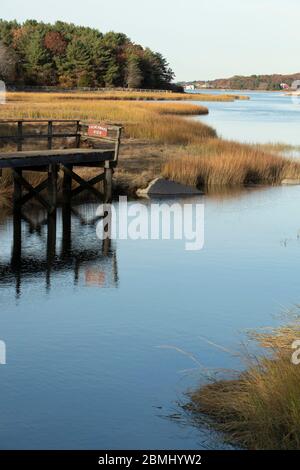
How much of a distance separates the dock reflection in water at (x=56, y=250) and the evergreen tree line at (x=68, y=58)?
9149 centimetres

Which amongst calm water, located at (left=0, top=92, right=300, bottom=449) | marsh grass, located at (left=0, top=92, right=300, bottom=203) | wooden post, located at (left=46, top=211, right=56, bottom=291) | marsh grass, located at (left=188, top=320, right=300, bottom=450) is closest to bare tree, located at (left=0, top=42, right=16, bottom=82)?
marsh grass, located at (left=0, top=92, right=300, bottom=203)

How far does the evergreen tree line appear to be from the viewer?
129087 millimetres

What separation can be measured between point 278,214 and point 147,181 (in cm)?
535

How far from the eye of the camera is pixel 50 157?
70.4 ft

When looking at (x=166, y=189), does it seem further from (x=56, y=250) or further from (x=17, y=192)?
(x=56, y=250)

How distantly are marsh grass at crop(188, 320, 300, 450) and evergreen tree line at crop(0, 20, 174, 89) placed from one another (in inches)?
4120

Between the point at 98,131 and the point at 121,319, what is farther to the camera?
the point at 98,131

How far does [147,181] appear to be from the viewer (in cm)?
2825

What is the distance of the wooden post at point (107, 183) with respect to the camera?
24.4m

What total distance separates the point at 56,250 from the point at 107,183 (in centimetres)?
621

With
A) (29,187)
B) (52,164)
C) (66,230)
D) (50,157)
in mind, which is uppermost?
(50,157)

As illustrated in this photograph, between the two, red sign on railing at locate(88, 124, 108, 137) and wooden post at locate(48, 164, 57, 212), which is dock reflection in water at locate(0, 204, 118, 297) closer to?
wooden post at locate(48, 164, 57, 212)

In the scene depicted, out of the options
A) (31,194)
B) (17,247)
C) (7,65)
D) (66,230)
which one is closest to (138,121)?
(31,194)
